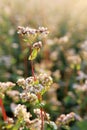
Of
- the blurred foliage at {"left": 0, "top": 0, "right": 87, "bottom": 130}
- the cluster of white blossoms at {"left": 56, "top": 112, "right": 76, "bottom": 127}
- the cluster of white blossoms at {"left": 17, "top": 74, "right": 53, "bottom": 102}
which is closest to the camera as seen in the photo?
the cluster of white blossoms at {"left": 17, "top": 74, "right": 53, "bottom": 102}

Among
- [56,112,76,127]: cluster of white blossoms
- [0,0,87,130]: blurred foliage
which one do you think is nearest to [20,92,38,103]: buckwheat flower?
[56,112,76,127]: cluster of white blossoms

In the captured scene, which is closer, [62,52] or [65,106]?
[65,106]

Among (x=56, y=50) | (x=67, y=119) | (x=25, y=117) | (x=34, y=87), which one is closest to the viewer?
(x=34, y=87)

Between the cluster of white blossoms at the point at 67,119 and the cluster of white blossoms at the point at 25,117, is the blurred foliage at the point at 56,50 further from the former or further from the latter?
the cluster of white blossoms at the point at 25,117

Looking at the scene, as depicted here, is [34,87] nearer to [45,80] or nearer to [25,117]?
[45,80]

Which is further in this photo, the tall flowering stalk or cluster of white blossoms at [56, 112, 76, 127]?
cluster of white blossoms at [56, 112, 76, 127]

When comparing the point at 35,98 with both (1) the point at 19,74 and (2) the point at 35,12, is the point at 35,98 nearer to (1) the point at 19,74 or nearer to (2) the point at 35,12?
(1) the point at 19,74

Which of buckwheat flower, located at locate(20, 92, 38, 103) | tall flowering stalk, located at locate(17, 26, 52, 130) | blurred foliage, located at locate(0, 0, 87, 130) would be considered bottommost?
buckwheat flower, located at locate(20, 92, 38, 103)

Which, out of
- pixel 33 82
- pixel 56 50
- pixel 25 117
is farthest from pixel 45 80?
pixel 56 50

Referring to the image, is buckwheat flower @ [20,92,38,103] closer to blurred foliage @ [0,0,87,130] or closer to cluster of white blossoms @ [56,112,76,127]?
cluster of white blossoms @ [56,112,76,127]

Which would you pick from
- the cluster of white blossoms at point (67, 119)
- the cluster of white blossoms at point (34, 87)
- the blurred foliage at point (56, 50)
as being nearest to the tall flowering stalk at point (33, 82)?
the cluster of white blossoms at point (34, 87)

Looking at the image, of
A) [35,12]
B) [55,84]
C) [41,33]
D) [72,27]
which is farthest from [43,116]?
[35,12]
